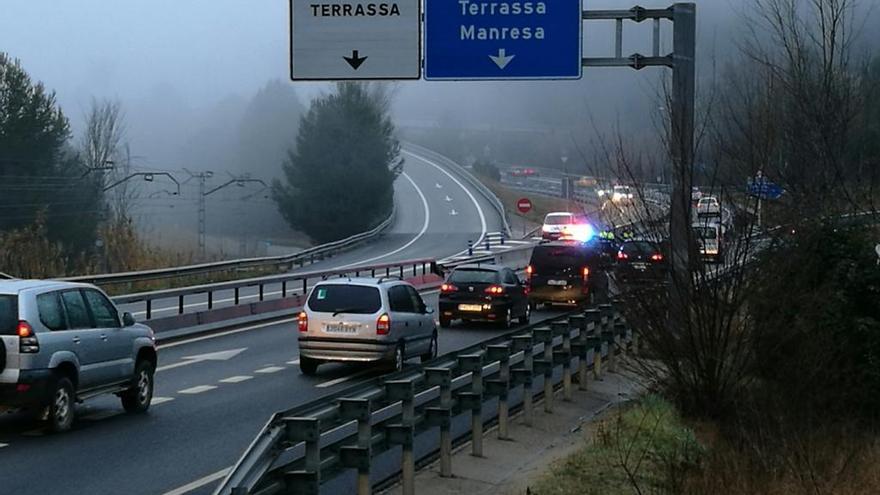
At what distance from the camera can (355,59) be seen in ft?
62.7

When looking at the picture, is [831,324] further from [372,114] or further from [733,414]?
[372,114]

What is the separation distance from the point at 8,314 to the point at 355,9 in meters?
7.63

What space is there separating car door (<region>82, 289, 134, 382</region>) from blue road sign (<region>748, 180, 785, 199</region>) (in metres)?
8.27

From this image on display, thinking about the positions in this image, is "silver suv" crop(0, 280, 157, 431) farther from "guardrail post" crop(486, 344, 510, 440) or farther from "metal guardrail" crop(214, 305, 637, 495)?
"guardrail post" crop(486, 344, 510, 440)

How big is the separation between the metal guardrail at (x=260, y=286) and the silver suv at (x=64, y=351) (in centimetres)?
949

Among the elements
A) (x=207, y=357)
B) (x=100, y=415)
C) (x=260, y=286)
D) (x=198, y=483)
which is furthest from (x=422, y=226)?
(x=198, y=483)

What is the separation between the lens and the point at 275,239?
93.8m

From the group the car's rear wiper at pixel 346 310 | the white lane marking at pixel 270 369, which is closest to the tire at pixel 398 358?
the car's rear wiper at pixel 346 310

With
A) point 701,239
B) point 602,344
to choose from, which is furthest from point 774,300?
point 602,344

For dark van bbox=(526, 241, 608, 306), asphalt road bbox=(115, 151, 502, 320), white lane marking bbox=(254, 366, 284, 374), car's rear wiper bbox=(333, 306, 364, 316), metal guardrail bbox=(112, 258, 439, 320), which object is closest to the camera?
car's rear wiper bbox=(333, 306, 364, 316)

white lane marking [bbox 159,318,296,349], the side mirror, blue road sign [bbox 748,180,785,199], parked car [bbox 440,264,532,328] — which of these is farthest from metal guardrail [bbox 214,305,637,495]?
parked car [bbox 440,264,532,328]

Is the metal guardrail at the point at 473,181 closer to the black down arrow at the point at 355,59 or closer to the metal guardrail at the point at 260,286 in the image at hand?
the metal guardrail at the point at 260,286

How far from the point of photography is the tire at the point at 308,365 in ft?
70.1

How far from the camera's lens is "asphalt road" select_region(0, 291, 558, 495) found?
11.9 meters
